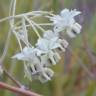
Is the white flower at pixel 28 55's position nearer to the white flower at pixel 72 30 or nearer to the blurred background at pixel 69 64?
the white flower at pixel 72 30

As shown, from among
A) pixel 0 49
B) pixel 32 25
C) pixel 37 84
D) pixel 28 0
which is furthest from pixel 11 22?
pixel 0 49

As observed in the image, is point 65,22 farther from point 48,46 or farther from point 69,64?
point 69,64

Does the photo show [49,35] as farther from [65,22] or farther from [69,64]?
[69,64]

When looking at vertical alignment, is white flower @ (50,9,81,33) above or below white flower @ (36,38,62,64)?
above

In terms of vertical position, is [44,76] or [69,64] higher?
[69,64]

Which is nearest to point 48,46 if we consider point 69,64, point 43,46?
point 43,46

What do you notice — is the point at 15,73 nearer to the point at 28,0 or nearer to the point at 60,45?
the point at 28,0

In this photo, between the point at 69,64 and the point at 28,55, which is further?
the point at 69,64

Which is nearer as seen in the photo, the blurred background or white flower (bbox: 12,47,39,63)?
white flower (bbox: 12,47,39,63)

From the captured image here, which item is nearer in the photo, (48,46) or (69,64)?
(48,46)

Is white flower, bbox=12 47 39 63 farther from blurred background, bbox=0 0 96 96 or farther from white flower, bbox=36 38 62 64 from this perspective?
blurred background, bbox=0 0 96 96

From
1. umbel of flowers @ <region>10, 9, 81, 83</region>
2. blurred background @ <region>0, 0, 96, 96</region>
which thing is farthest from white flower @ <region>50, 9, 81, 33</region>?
blurred background @ <region>0, 0, 96, 96</region>
